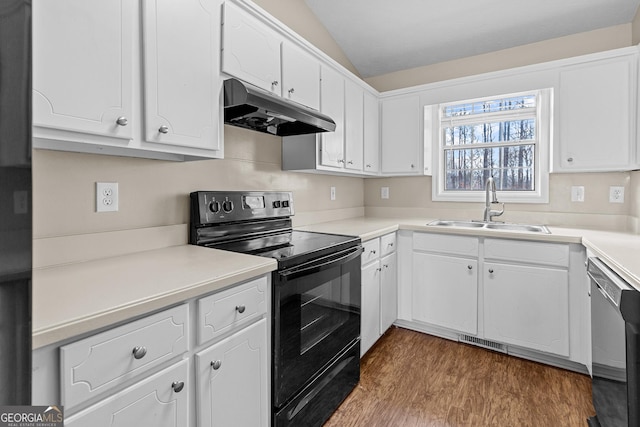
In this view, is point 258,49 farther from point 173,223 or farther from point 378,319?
point 378,319

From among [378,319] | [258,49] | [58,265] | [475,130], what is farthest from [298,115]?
[475,130]

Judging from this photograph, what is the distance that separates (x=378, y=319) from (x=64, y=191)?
203cm

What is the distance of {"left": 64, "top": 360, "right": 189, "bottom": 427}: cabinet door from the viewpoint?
0.77m

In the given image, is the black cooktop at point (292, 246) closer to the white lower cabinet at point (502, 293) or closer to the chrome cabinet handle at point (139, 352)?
the chrome cabinet handle at point (139, 352)

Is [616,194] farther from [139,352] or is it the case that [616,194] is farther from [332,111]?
[139,352]

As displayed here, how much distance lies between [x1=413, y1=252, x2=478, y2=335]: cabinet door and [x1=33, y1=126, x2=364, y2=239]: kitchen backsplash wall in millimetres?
1067

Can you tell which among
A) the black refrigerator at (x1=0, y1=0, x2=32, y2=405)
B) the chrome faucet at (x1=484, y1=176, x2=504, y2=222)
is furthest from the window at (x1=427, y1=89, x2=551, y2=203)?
the black refrigerator at (x1=0, y1=0, x2=32, y2=405)

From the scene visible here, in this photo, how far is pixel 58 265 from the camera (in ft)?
3.94

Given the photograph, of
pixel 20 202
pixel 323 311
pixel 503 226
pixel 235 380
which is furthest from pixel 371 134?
pixel 20 202

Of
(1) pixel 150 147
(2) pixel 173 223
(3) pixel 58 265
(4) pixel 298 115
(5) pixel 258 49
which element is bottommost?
(3) pixel 58 265

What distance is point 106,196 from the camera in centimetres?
136

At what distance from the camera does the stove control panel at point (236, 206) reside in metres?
1.66

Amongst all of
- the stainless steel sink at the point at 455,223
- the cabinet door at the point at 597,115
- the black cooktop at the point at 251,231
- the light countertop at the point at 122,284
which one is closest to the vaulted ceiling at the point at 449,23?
the cabinet door at the point at 597,115

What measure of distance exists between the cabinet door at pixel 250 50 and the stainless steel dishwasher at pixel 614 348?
1.77 m
